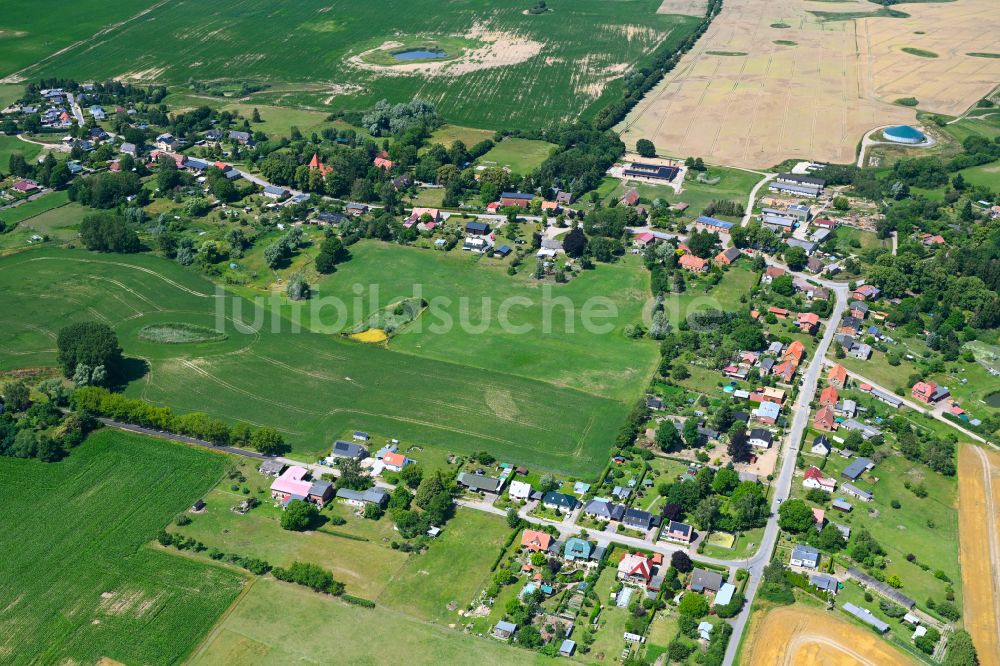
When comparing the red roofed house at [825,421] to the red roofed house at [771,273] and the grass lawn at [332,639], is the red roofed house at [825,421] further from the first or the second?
the grass lawn at [332,639]

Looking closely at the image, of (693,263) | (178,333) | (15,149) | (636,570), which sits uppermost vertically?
(15,149)

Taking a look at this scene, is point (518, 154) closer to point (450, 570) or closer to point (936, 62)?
point (450, 570)

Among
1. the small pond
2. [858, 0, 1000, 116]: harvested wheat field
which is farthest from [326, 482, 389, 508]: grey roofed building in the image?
the small pond

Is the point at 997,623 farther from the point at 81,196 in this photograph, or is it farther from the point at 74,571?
the point at 81,196

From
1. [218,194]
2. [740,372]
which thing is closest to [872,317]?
[740,372]

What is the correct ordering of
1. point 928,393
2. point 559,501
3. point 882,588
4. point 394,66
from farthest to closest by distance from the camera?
point 394,66 → point 928,393 → point 559,501 → point 882,588

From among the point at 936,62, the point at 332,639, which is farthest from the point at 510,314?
the point at 936,62

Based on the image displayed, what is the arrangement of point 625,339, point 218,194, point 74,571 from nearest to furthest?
point 74,571, point 625,339, point 218,194
